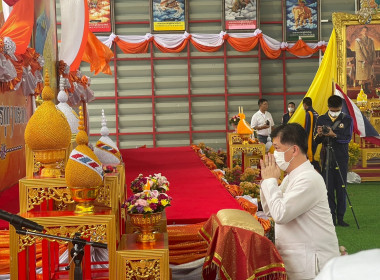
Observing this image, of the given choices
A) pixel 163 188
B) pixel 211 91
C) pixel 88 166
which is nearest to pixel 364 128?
pixel 211 91

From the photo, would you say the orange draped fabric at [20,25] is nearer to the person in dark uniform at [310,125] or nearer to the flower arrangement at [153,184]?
the flower arrangement at [153,184]

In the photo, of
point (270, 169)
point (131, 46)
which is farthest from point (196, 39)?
point (270, 169)

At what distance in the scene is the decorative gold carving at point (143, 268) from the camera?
91.9 inches

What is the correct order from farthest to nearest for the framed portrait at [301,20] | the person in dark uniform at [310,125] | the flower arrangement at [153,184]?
the framed portrait at [301,20] < the person in dark uniform at [310,125] < the flower arrangement at [153,184]

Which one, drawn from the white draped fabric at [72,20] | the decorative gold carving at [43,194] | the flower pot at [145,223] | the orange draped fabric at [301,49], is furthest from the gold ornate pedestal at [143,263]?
the orange draped fabric at [301,49]

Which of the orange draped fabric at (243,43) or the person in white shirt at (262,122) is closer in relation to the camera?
the person in white shirt at (262,122)

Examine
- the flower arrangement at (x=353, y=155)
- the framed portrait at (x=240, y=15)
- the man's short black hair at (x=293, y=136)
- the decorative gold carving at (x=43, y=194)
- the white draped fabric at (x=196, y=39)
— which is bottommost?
the flower arrangement at (x=353, y=155)

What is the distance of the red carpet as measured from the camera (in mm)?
3655

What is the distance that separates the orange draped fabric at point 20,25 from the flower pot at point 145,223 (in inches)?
91.4

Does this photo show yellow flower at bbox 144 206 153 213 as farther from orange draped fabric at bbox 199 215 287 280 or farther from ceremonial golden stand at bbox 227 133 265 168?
ceremonial golden stand at bbox 227 133 265 168

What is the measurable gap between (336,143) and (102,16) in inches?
265

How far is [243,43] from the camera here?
35.2ft

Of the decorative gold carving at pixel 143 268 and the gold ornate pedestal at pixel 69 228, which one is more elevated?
the gold ornate pedestal at pixel 69 228

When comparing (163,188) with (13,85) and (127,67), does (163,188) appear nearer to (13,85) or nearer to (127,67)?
(13,85)
